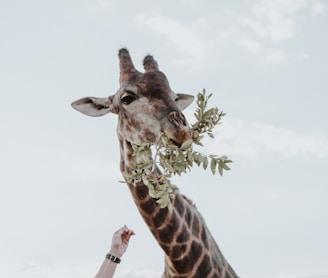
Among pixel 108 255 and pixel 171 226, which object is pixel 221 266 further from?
pixel 108 255

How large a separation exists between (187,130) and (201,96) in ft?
1.10

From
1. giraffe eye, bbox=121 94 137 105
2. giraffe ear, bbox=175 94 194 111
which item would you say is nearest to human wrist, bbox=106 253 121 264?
giraffe eye, bbox=121 94 137 105

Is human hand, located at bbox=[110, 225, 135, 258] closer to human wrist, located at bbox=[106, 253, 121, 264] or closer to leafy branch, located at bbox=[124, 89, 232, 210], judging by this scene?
human wrist, located at bbox=[106, 253, 121, 264]

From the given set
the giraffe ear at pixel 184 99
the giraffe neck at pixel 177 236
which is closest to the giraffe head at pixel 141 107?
the giraffe neck at pixel 177 236

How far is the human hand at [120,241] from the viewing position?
197 inches

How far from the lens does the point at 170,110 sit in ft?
14.9

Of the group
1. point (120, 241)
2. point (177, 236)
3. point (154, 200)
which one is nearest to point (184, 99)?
point (154, 200)

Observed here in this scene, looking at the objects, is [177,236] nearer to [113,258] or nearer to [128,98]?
[113,258]

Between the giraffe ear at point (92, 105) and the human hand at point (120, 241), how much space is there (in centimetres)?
123

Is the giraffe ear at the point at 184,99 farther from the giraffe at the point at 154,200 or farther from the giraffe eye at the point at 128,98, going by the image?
the giraffe eye at the point at 128,98

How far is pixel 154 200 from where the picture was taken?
502cm

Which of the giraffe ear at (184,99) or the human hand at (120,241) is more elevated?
the giraffe ear at (184,99)

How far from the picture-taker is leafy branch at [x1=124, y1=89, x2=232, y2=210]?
12.3 feet

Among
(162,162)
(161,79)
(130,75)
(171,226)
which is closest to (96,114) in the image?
(130,75)
